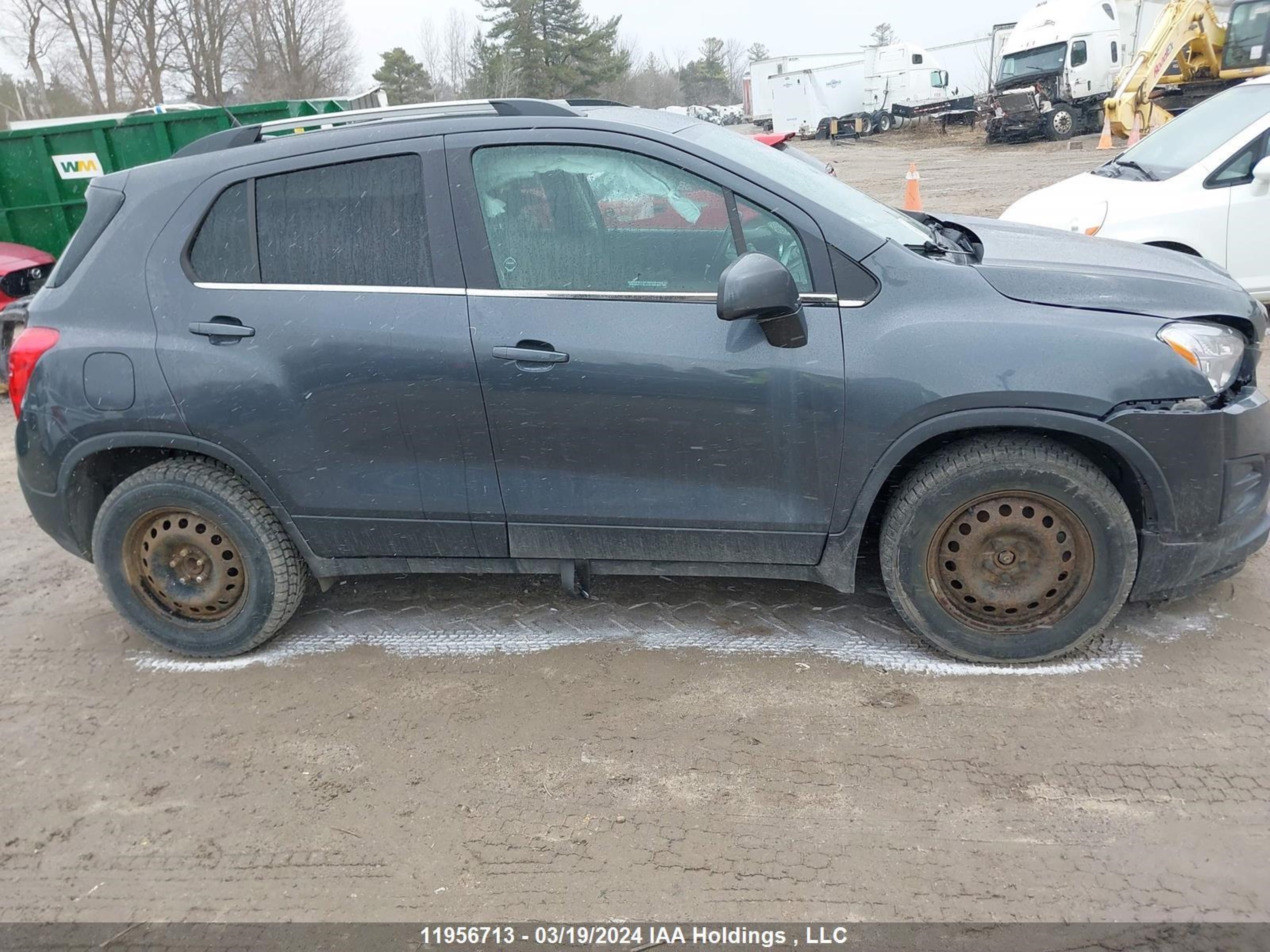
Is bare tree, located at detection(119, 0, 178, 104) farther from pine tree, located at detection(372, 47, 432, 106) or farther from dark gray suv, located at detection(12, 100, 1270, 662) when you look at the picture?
dark gray suv, located at detection(12, 100, 1270, 662)

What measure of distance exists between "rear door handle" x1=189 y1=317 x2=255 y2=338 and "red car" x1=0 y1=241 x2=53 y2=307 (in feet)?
18.0

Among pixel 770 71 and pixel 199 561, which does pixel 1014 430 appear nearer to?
pixel 199 561

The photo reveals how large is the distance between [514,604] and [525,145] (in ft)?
6.03

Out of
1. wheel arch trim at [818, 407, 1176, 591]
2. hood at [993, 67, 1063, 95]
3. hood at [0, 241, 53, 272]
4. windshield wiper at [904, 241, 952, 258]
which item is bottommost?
wheel arch trim at [818, 407, 1176, 591]

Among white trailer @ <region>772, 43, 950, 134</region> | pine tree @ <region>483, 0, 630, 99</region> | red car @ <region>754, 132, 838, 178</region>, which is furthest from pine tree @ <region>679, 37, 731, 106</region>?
red car @ <region>754, 132, 838, 178</region>

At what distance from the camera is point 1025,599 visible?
3381 mm

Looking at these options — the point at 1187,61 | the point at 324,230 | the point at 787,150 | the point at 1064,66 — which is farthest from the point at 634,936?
the point at 1064,66

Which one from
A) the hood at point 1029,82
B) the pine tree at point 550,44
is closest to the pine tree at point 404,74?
the pine tree at point 550,44

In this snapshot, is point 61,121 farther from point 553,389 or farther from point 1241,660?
point 1241,660

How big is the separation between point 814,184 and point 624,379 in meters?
1.09

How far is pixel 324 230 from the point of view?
352cm

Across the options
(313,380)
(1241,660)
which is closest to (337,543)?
(313,380)

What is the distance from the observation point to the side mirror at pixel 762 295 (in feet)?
10.0

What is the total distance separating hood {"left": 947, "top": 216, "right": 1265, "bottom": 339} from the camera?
321 centimetres
